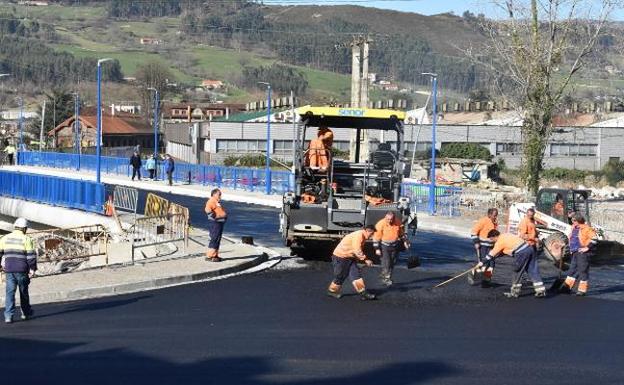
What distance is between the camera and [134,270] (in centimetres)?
2016

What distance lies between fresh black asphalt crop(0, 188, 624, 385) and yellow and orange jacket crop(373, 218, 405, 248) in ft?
2.94

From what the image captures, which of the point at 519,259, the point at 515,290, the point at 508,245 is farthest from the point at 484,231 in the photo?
the point at 515,290

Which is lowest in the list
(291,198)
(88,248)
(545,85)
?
(88,248)

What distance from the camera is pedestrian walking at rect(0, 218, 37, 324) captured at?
14969 mm

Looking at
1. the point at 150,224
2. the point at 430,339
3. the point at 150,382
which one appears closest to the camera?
the point at 150,382

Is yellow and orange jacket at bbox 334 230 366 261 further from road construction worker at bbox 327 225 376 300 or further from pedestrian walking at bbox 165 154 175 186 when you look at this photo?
pedestrian walking at bbox 165 154 175 186

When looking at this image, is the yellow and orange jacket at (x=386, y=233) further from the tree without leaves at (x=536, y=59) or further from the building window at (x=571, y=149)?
the building window at (x=571, y=149)

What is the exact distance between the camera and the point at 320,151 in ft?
73.8

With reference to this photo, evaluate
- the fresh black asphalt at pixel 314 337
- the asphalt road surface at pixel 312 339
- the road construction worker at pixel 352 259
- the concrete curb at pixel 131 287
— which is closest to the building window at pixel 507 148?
the concrete curb at pixel 131 287

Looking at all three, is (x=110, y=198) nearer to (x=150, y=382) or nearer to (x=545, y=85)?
(x=545, y=85)

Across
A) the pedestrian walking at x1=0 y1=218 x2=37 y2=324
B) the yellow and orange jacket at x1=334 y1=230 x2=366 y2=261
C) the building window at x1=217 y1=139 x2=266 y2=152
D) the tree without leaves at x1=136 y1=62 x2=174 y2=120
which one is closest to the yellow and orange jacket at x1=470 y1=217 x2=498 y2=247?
the yellow and orange jacket at x1=334 y1=230 x2=366 y2=261

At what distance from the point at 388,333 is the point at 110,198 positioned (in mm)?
19307

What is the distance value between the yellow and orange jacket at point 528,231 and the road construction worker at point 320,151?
18.3 ft

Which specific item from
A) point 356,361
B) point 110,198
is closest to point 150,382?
point 356,361
